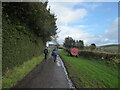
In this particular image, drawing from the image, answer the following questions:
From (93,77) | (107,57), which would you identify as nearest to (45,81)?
(93,77)

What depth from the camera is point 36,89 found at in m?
4.79

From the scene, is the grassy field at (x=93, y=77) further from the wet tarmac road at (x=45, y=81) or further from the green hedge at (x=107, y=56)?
the green hedge at (x=107, y=56)

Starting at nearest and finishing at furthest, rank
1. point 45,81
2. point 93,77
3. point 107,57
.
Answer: point 45,81 → point 93,77 → point 107,57

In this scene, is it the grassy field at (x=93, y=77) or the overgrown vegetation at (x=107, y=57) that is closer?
the grassy field at (x=93, y=77)

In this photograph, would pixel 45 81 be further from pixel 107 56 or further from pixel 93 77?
pixel 107 56

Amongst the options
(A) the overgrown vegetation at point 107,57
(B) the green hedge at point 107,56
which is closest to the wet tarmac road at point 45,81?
(A) the overgrown vegetation at point 107,57

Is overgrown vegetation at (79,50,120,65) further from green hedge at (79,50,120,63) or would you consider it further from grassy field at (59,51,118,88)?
grassy field at (59,51,118,88)

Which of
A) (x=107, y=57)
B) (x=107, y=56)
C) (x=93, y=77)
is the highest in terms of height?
(x=107, y=56)

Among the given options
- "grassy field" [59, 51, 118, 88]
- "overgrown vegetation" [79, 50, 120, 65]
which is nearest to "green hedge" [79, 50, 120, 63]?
"overgrown vegetation" [79, 50, 120, 65]

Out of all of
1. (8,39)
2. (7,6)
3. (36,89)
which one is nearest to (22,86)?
(36,89)

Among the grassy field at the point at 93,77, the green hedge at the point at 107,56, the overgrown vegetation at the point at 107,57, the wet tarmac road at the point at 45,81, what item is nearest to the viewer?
the wet tarmac road at the point at 45,81

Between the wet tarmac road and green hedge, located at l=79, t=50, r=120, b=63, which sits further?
green hedge, located at l=79, t=50, r=120, b=63

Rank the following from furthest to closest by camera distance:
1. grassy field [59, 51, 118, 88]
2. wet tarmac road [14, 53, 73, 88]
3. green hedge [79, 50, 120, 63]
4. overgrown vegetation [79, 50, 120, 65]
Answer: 1. green hedge [79, 50, 120, 63]
2. overgrown vegetation [79, 50, 120, 65]
3. grassy field [59, 51, 118, 88]
4. wet tarmac road [14, 53, 73, 88]

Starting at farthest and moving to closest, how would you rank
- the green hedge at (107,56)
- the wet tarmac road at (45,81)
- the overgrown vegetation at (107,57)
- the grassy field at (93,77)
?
the green hedge at (107,56) → the overgrown vegetation at (107,57) → the grassy field at (93,77) → the wet tarmac road at (45,81)
